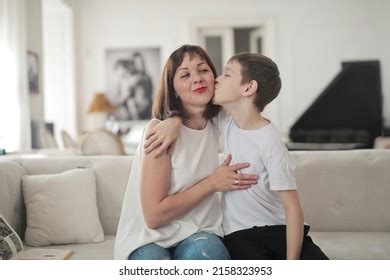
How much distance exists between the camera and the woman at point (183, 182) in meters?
0.78

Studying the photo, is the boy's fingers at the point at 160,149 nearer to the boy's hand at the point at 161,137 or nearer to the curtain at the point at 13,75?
the boy's hand at the point at 161,137

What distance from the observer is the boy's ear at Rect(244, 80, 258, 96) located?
0.80 m

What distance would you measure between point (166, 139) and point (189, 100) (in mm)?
97

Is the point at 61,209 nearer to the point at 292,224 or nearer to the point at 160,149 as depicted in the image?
the point at 160,149

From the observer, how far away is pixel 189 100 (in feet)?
2.74

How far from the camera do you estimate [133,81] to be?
14.0 ft

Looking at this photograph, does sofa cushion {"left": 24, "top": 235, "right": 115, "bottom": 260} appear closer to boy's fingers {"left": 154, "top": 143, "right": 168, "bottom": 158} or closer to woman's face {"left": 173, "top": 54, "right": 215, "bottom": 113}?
boy's fingers {"left": 154, "top": 143, "right": 168, "bottom": 158}

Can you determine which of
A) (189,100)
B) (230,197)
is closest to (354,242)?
(230,197)

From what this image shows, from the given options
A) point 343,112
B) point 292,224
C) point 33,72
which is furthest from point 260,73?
point 33,72

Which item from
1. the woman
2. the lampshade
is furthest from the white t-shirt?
the lampshade

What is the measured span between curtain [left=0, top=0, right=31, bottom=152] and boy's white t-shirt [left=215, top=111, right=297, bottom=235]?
1294 mm

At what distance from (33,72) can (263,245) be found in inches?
92.4

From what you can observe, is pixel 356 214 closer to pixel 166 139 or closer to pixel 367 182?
pixel 367 182

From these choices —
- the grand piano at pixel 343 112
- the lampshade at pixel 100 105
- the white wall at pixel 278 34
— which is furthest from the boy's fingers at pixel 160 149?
the lampshade at pixel 100 105
